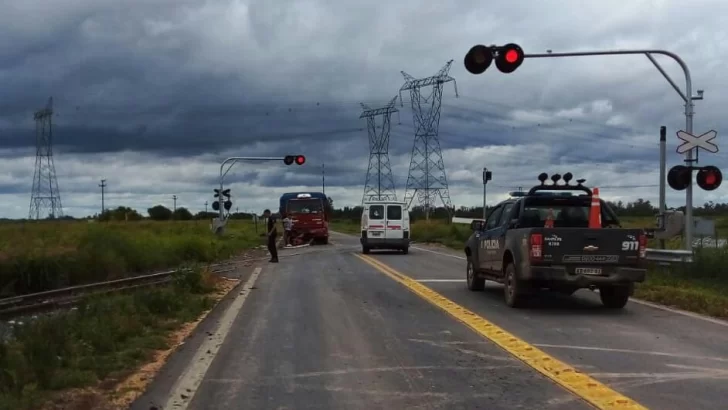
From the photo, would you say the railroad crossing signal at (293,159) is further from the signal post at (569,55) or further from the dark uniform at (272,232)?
the signal post at (569,55)

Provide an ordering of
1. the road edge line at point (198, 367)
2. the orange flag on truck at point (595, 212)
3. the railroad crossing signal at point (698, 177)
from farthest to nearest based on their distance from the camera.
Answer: the railroad crossing signal at point (698, 177) < the orange flag on truck at point (595, 212) < the road edge line at point (198, 367)

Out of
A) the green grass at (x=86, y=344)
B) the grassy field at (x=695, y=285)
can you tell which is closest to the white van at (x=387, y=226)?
the grassy field at (x=695, y=285)

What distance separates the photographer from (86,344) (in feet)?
31.7

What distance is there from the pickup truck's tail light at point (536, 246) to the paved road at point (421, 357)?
3.11 feet

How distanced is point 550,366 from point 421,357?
Answer: 147cm

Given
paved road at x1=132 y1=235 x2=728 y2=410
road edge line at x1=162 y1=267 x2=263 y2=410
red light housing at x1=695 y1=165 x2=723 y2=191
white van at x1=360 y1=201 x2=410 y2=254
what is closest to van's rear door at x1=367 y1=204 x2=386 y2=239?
white van at x1=360 y1=201 x2=410 y2=254

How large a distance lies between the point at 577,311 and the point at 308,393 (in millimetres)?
7455

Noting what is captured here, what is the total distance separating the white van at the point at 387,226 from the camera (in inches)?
1401

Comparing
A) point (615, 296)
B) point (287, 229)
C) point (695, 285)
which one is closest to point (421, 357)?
point (615, 296)

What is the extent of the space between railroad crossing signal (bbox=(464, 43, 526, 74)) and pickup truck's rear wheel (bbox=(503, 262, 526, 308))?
13.0ft

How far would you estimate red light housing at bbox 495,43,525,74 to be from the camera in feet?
52.1

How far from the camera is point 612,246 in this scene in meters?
13.3

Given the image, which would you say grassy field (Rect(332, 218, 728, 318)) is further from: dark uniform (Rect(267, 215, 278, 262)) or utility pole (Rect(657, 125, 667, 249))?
dark uniform (Rect(267, 215, 278, 262))

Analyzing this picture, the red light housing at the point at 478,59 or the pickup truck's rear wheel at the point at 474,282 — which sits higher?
the red light housing at the point at 478,59
